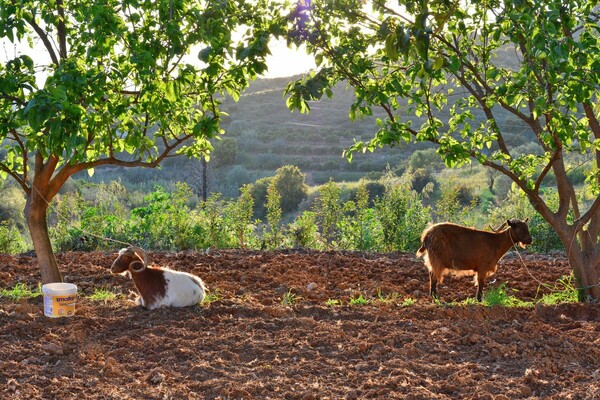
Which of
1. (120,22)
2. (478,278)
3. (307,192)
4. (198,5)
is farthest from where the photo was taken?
(307,192)

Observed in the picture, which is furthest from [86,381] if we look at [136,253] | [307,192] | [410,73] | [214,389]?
[307,192]

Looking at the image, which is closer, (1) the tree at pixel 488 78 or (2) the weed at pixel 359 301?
(1) the tree at pixel 488 78

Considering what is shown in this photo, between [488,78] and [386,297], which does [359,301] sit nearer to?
[386,297]

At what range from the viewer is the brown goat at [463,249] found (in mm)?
7812

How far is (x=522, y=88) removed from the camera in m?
6.38

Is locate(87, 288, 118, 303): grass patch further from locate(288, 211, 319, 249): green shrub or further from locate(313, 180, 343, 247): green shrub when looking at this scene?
locate(313, 180, 343, 247): green shrub

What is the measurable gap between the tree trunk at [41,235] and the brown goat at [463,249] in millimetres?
3945

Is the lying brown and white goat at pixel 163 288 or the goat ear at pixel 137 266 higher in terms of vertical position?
the goat ear at pixel 137 266

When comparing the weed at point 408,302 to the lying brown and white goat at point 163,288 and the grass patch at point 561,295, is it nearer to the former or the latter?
the grass patch at point 561,295

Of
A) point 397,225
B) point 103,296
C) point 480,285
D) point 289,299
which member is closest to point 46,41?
point 103,296

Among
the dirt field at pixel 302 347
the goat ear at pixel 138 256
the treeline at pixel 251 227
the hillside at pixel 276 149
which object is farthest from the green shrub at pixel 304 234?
the hillside at pixel 276 149

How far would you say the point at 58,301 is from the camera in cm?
656

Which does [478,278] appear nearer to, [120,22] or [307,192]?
[120,22]

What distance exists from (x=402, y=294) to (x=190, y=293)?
237cm
